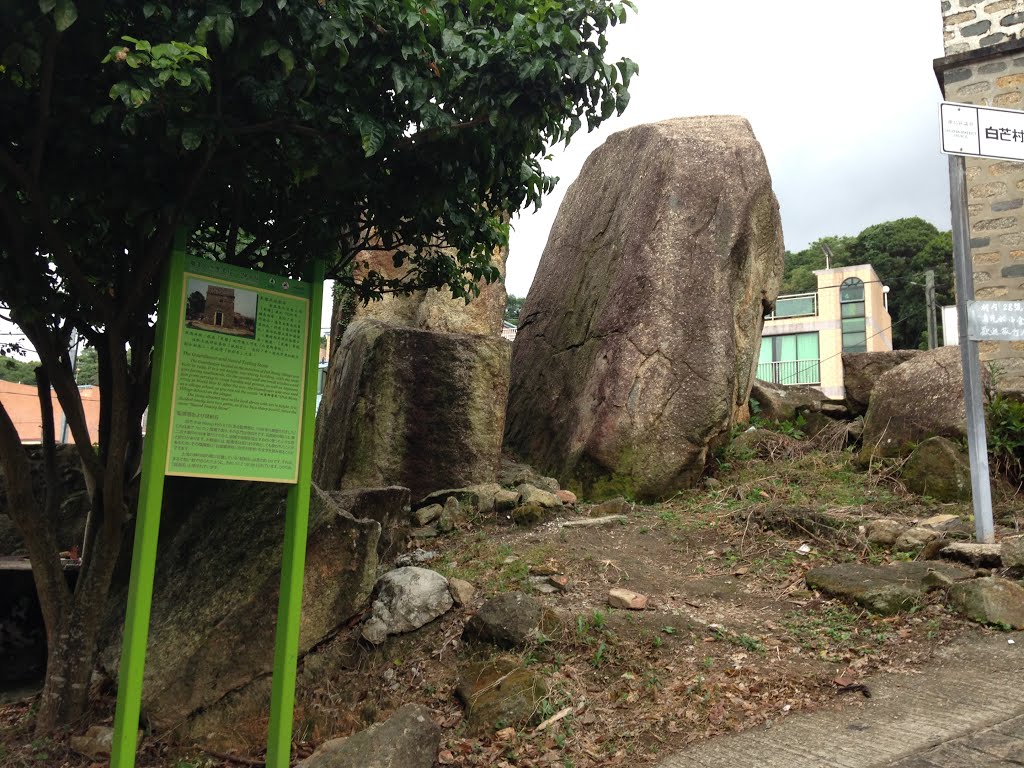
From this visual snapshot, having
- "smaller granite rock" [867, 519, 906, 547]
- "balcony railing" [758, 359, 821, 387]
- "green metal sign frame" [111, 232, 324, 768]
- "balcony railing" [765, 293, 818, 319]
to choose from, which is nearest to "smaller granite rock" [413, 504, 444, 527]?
"green metal sign frame" [111, 232, 324, 768]

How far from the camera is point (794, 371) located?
33219 mm

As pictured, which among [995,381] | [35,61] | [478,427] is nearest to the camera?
[35,61]

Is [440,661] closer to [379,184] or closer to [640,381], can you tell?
[379,184]

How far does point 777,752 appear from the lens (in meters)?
3.26

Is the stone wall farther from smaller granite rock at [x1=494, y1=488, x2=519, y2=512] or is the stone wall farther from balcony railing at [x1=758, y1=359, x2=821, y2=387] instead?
balcony railing at [x1=758, y1=359, x2=821, y2=387]

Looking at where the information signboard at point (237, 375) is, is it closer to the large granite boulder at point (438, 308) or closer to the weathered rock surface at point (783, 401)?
the large granite boulder at point (438, 308)

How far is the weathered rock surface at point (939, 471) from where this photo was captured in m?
6.42

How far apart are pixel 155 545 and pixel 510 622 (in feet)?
5.85

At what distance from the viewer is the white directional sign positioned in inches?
220

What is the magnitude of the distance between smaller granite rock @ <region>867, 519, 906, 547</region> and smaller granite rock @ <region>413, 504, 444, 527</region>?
10.1 ft

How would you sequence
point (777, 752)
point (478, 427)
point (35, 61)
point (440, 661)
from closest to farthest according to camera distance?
point (35, 61), point (777, 752), point (440, 661), point (478, 427)

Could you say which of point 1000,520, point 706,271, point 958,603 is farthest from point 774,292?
point 958,603

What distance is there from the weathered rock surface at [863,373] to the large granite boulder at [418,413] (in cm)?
462

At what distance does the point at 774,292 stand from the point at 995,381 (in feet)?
7.38
